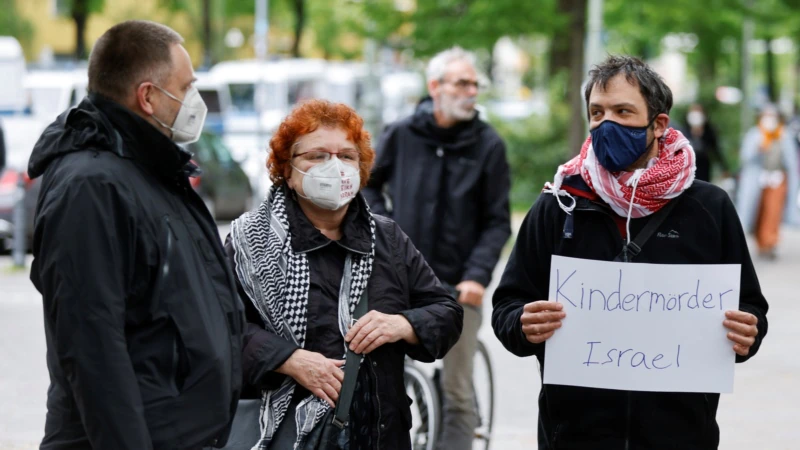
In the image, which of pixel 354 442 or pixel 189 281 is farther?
pixel 354 442

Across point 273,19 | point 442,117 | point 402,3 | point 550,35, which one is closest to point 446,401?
point 442,117

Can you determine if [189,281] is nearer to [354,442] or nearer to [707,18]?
[354,442]

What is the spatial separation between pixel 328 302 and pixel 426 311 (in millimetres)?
326

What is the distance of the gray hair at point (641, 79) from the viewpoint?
374cm

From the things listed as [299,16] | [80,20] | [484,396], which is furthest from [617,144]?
[299,16]

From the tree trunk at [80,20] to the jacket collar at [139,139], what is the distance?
36.5 m

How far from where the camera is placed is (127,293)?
10.1ft

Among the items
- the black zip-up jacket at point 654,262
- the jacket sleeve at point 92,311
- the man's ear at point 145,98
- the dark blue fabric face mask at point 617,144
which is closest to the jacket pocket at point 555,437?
the black zip-up jacket at point 654,262

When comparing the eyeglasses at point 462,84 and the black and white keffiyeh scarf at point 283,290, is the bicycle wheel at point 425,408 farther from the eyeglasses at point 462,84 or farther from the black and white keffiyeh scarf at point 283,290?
the black and white keffiyeh scarf at point 283,290

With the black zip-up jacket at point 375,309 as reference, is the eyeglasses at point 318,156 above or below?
above

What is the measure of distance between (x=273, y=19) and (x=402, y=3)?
4060 cm

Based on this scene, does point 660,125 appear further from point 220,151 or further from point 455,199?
point 220,151

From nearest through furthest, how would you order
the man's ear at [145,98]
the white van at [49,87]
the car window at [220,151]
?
the man's ear at [145,98], the car window at [220,151], the white van at [49,87]

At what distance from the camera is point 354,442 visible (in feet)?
12.6
